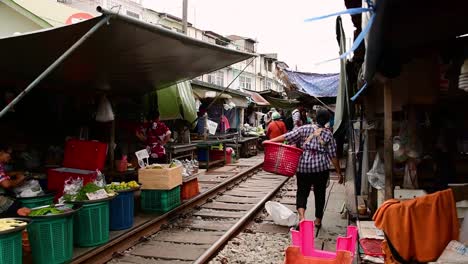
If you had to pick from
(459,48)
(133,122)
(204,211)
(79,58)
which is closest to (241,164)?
(133,122)

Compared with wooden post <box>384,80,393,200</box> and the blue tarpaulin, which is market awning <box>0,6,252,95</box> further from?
the blue tarpaulin

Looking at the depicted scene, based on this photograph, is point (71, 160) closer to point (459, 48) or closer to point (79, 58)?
point (79, 58)

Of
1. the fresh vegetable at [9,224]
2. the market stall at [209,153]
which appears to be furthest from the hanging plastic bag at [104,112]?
the market stall at [209,153]

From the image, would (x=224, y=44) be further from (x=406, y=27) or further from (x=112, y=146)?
(x=406, y=27)

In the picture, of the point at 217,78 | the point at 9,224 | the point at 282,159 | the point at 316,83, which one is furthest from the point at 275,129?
the point at 217,78

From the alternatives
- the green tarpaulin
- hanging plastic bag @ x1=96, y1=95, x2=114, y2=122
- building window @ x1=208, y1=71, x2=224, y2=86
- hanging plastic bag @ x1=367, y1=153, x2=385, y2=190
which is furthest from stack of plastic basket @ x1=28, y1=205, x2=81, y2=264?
building window @ x1=208, y1=71, x2=224, y2=86

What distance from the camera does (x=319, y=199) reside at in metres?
6.92

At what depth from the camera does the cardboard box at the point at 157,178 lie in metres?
7.53

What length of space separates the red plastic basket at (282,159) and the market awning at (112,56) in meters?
1.90

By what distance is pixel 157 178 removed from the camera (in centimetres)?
757

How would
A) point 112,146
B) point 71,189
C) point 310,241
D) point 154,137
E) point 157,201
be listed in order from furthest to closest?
point 154,137
point 112,146
point 157,201
point 71,189
point 310,241

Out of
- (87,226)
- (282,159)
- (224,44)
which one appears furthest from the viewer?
(224,44)

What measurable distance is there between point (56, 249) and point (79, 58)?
2.62m

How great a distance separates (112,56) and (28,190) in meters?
2.42
